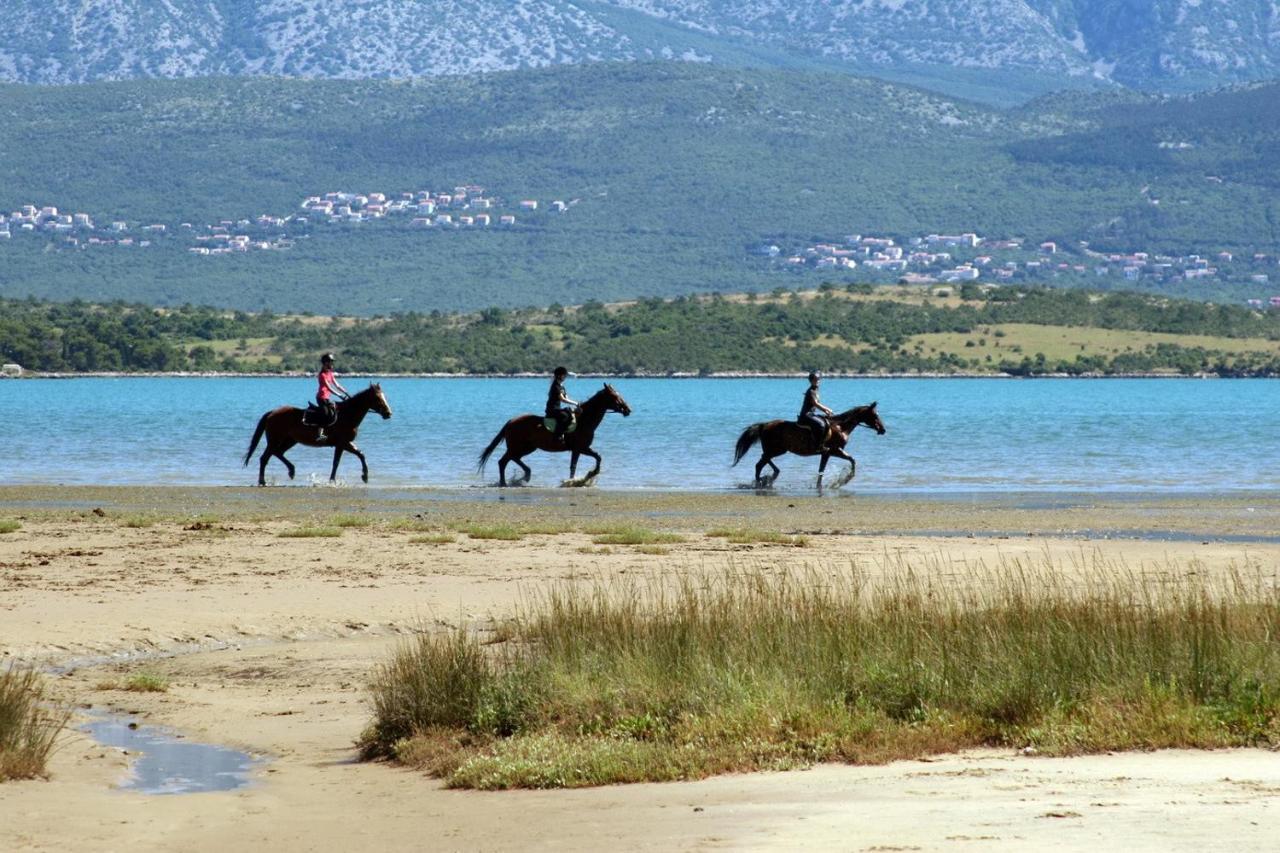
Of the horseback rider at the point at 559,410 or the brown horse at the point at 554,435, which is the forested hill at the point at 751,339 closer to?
the brown horse at the point at 554,435

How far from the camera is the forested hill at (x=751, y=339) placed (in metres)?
134

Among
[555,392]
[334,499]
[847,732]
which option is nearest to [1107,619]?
[847,732]

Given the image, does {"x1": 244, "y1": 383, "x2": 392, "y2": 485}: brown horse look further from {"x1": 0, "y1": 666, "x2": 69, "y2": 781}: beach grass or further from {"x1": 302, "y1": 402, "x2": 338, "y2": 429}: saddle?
{"x1": 0, "y1": 666, "x2": 69, "y2": 781}: beach grass

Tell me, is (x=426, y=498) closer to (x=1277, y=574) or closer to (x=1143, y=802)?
(x=1277, y=574)

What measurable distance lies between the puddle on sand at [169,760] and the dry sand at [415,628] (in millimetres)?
150

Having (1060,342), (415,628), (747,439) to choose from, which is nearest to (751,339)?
(1060,342)

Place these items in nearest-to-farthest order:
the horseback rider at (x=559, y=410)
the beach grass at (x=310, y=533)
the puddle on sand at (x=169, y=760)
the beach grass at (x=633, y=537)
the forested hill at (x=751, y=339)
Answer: the puddle on sand at (x=169, y=760) → the beach grass at (x=633, y=537) → the beach grass at (x=310, y=533) → the horseback rider at (x=559, y=410) → the forested hill at (x=751, y=339)

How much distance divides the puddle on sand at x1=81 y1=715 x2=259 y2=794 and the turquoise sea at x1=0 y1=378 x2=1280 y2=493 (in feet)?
69.2

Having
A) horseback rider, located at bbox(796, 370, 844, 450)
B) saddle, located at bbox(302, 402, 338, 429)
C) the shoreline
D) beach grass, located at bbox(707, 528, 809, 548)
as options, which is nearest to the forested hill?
the shoreline

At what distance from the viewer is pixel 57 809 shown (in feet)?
31.1

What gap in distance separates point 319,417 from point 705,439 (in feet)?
69.8

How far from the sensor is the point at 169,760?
10.9 metres

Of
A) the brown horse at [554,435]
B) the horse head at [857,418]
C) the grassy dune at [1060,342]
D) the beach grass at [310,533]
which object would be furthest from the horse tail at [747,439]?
the grassy dune at [1060,342]

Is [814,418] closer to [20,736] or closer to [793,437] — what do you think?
[793,437]
